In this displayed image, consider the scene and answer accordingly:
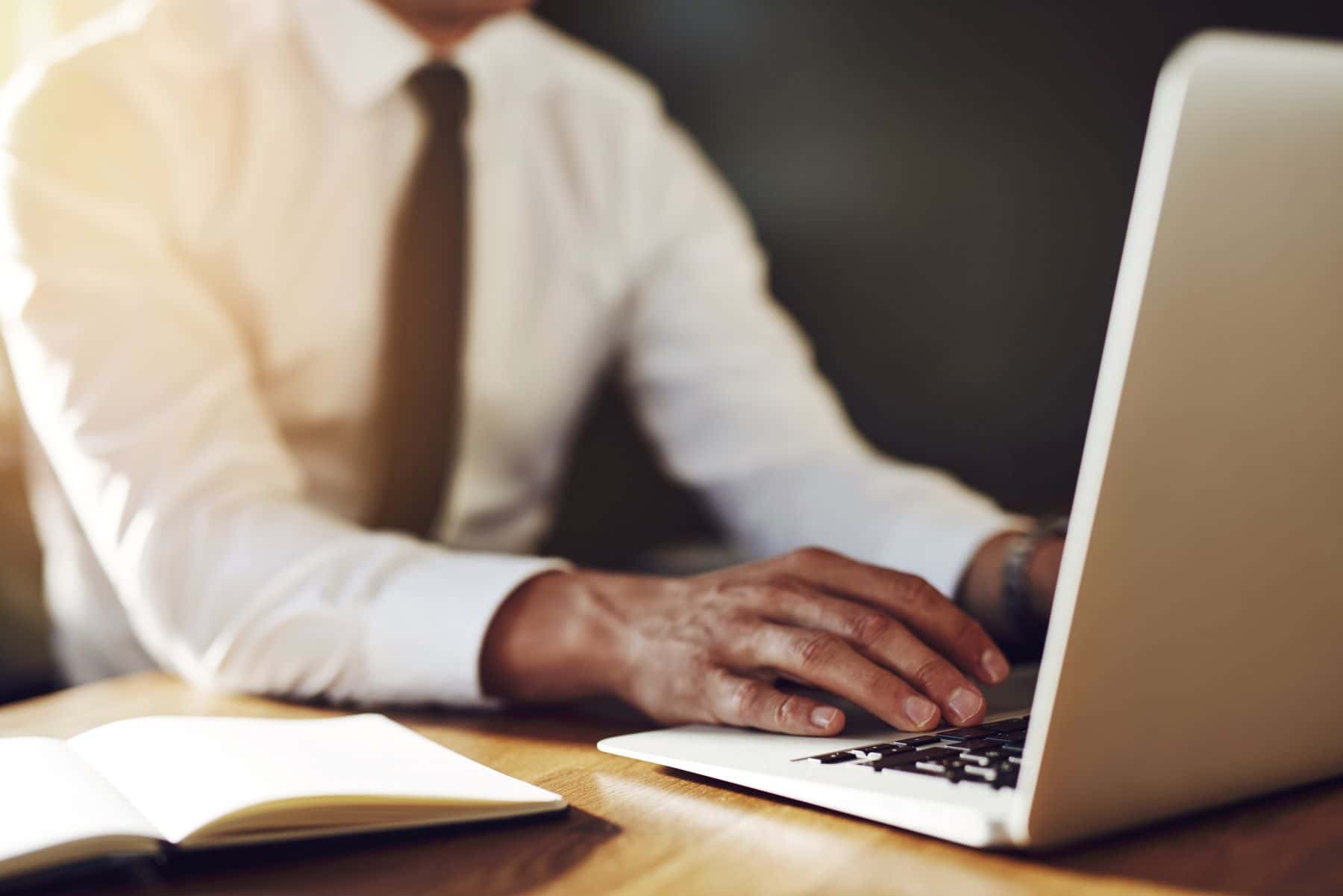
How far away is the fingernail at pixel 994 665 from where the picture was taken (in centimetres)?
63

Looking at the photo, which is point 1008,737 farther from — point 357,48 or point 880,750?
point 357,48

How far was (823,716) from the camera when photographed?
1.92 feet

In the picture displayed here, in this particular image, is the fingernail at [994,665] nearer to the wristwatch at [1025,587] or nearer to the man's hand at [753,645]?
the man's hand at [753,645]

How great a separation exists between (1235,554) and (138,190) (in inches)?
40.3

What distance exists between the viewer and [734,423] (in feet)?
4.80

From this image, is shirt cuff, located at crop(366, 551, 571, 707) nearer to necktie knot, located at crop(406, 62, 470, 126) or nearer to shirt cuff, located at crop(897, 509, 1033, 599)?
shirt cuff, located at crop(897, 509, 1033, 599)

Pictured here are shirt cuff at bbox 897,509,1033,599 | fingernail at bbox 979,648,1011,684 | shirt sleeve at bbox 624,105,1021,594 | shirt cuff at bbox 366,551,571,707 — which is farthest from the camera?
shirt sleeve at bbox 624,105,1021,594

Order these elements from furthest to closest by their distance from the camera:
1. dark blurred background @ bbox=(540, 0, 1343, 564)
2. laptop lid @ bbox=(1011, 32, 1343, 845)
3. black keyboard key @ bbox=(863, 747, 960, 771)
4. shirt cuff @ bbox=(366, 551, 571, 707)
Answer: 1. dark blurred background @ bbox=(540, 0, 1343, 564)
2. shirt cuff @ bbox=(366, 551, 571, 707)
3. black keyboard key @ bbox=(863, 747, 960, 771)
4. laptop lid @ bbox=(1011, 32, 1343, 845)

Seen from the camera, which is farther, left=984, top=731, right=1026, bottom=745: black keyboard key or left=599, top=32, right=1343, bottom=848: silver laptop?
left=984, top=731, right=1026, bottom=745: black keyboard key

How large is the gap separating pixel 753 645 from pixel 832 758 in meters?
0.12

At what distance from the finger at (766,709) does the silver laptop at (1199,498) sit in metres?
0.09

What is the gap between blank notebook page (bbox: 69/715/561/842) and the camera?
46 cm

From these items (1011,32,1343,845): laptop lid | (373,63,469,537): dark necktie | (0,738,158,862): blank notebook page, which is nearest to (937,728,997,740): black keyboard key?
(1011,32,1343,845): laptop lid

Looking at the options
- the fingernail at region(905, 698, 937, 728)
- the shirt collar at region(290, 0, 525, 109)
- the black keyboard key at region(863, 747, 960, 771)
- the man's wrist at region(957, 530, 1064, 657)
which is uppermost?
the shirt collar at region(290, 0, 525, 109)
